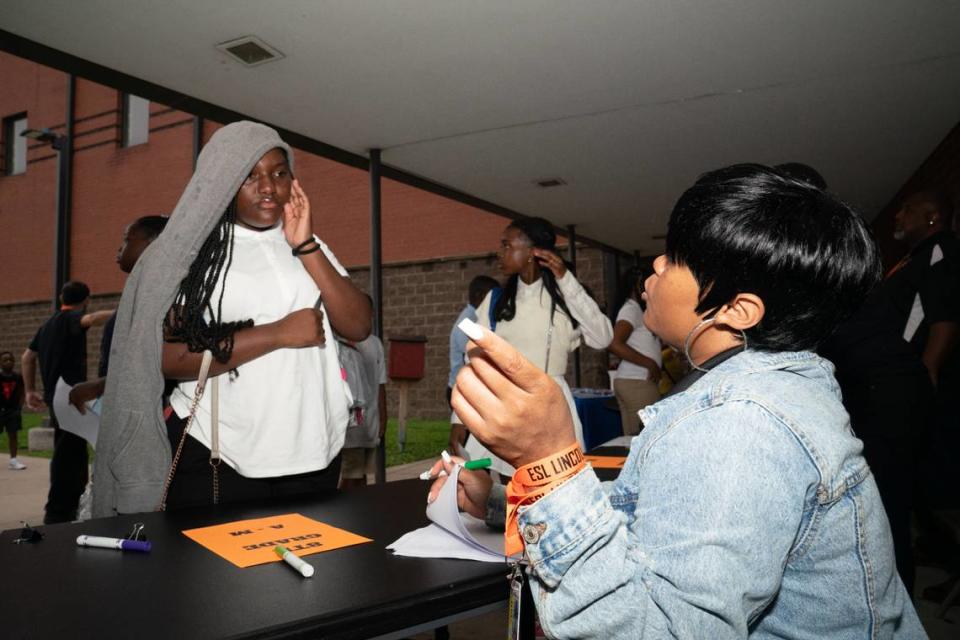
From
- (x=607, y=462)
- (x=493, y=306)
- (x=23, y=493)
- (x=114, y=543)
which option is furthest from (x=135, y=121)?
(x=114, y=543)

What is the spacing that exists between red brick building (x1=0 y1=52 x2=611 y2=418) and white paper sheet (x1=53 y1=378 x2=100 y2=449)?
7865mm

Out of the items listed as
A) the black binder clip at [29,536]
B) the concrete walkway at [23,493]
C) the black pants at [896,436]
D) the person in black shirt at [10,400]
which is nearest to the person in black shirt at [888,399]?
the black pants at [896,436]

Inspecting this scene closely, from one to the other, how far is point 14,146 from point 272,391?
19.1 m

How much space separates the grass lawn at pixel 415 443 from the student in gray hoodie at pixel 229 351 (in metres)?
5.61

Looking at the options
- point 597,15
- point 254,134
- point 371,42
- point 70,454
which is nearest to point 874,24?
point 597,15

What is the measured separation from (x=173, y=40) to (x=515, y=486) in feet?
10.7

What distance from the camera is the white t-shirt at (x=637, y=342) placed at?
4.45m

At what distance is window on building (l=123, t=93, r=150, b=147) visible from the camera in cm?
1379

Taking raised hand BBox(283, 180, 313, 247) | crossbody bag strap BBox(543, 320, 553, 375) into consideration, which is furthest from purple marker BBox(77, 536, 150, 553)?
crossbody bag strap BBox(543, 320, 553, 375)

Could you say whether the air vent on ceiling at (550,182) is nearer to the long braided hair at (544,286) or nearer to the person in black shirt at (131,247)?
the long braided hair at (544,286)

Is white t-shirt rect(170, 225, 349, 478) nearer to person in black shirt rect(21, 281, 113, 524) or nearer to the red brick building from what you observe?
person in black shirt rect(21, 281, 113, 524)

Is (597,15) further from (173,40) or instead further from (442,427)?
(442,427)

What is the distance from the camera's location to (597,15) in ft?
9.83

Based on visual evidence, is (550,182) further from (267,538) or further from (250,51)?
(267,538)
